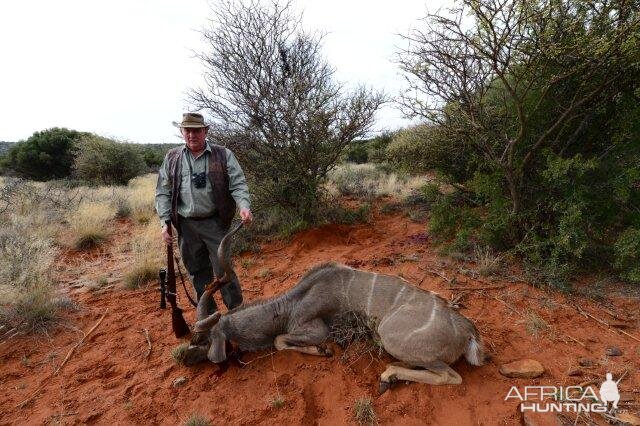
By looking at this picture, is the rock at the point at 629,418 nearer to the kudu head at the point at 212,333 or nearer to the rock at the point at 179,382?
the kudu head at the point at 212,333

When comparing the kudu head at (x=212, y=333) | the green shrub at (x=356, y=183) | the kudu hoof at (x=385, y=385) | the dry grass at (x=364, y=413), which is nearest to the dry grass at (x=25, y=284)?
the kudu head at (x=212, y=333)

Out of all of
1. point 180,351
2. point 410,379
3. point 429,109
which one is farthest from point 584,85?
point 180,351

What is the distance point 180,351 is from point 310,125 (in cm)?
490

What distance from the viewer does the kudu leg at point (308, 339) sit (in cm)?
357

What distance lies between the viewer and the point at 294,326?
368 centimetres

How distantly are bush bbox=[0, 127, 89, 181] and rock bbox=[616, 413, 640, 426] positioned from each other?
74.5 feet

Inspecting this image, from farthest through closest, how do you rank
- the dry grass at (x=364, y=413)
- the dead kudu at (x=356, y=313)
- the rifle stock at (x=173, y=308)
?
the rifle stock at (x=173, y=308)
the dead kudu at (x=356, y=313)
the dry grass at (x=364, y=413)

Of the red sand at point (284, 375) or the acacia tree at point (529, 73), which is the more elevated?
the acacia tree at point (529, 73)

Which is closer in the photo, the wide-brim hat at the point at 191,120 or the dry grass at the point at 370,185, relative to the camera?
the wide-brim hat at the point at 191,120

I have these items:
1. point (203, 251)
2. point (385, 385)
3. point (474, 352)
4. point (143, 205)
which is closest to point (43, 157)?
point (143, 205)

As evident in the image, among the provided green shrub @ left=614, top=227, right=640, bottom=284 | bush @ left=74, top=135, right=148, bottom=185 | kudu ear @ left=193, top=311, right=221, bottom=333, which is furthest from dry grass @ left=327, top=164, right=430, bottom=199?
bush @ left=74, top=135, right=148, bottom=185

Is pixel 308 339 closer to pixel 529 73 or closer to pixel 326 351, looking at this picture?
pixel 326 351

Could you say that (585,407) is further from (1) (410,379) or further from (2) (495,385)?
(1) (410,379)

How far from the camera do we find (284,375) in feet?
11.1
